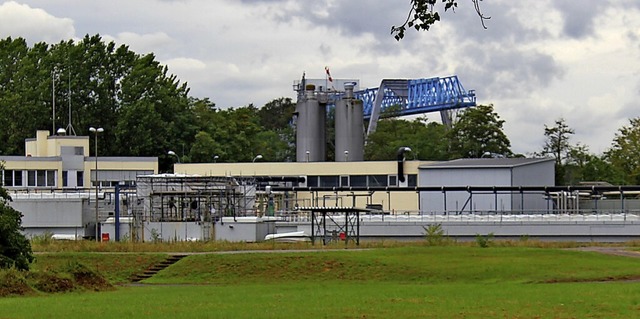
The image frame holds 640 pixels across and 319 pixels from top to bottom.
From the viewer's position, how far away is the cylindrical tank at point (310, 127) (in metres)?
139

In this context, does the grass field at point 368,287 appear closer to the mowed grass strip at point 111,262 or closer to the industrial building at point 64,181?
the mowed grass strip at point 111,262

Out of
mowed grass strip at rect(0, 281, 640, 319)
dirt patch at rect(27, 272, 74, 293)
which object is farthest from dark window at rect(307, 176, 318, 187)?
dirt patch at rect(27, 272, 74, 293)

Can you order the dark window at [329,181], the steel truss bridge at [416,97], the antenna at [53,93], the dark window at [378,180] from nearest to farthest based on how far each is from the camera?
1. the dark window at [378,180]
2. the dark window at [329,181]
3. the antenna at [53,93]
4. the steel truss bridge at [416,97]

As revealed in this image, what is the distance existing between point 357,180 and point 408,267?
2424 inches

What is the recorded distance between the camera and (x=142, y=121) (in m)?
140

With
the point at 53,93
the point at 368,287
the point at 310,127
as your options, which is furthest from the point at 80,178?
the point at 368,287

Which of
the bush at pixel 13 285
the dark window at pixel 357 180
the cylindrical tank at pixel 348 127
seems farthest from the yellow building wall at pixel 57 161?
the bush at pixel 13 285

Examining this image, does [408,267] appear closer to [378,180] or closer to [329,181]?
[378,180]

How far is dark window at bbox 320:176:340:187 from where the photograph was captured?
117 m

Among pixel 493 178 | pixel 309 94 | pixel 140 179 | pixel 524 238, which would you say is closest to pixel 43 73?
pixel 309 94

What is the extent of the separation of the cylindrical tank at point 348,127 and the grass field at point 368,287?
247ft

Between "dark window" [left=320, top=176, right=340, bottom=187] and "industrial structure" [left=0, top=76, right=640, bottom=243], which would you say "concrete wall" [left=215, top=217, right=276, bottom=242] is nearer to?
"industrial structure" [left=0, top=76, right=640, bottom=243]

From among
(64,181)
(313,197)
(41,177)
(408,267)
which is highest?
(41,177)

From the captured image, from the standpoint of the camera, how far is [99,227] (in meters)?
91.6
